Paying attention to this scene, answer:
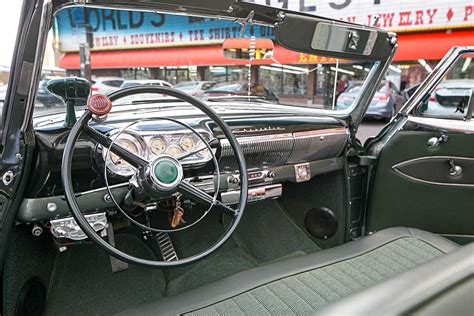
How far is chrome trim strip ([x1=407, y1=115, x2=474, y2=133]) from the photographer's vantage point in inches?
82.5

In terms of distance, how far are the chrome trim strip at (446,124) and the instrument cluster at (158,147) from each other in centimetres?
128

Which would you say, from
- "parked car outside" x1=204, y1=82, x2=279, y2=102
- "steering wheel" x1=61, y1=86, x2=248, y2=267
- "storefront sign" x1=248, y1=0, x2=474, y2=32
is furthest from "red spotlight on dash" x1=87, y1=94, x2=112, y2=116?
"storefront sign" x1=248, y1=0, x2=474, y2=32

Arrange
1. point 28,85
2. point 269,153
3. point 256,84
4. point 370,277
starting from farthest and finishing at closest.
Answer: point 256,84 → point 269,153 → point 370,277 → point 28,85

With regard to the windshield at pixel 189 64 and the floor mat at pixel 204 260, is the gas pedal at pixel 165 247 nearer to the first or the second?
the floor mat at pixel 204 260

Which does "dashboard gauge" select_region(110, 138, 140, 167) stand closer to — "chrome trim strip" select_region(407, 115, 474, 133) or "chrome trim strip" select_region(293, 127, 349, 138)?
"chrome trim strip" select_region(293, 127, 349, 138)

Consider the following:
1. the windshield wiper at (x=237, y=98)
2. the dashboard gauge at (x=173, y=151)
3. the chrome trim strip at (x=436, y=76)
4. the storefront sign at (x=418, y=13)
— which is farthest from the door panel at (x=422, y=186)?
the storefront sign at (x=418, y=13)

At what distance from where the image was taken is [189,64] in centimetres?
432

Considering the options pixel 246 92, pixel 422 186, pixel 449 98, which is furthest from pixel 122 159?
pixel 449 98

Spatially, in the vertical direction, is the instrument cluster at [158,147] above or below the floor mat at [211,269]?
above

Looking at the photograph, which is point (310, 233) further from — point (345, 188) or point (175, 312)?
point (175, 312)

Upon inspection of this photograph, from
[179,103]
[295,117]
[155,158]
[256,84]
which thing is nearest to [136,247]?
[179,103]

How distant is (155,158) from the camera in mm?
1326

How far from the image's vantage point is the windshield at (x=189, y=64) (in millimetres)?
1609

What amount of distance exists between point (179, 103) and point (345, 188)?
1077mm
